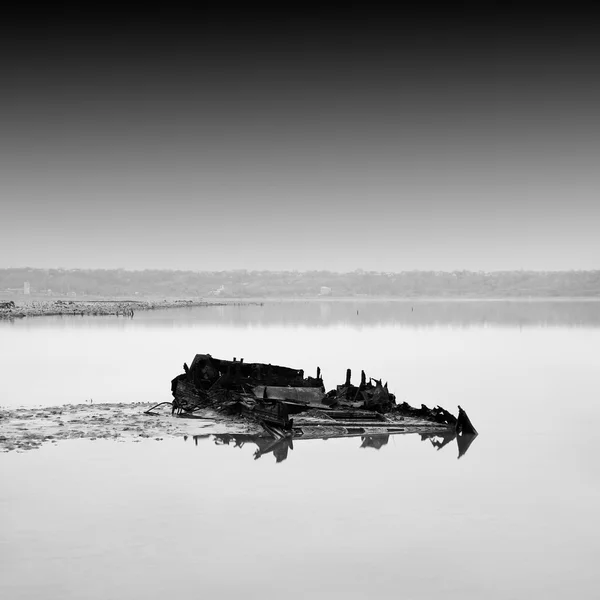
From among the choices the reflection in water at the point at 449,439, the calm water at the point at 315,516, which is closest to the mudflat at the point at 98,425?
the calm water at the point at 315,516

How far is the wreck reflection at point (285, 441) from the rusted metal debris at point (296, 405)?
0.20m

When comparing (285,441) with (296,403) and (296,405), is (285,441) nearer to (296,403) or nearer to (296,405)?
(296,405)

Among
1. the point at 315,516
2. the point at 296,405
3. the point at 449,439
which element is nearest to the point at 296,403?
the point at 296,405

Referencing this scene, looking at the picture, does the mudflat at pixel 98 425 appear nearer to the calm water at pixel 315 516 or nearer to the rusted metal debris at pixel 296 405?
the rusted metal debris at pixel 296 405

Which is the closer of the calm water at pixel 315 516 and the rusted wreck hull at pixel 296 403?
the calm water at pixel 315 516

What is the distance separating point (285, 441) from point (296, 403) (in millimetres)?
2681

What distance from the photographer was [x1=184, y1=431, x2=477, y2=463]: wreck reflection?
1955 cm

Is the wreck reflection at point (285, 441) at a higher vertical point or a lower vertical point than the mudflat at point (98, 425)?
lower

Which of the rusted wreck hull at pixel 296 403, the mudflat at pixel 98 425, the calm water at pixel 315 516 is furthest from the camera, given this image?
the rusted wreck hull at pixel 296 403

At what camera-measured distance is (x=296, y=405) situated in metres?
22.7

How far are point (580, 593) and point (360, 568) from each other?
A: 318cm

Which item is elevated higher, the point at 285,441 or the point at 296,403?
the point at 296,403

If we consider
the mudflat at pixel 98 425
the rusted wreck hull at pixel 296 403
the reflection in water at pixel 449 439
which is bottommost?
the reflection in water at pixel 449 439

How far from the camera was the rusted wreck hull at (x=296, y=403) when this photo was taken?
70.2ft
